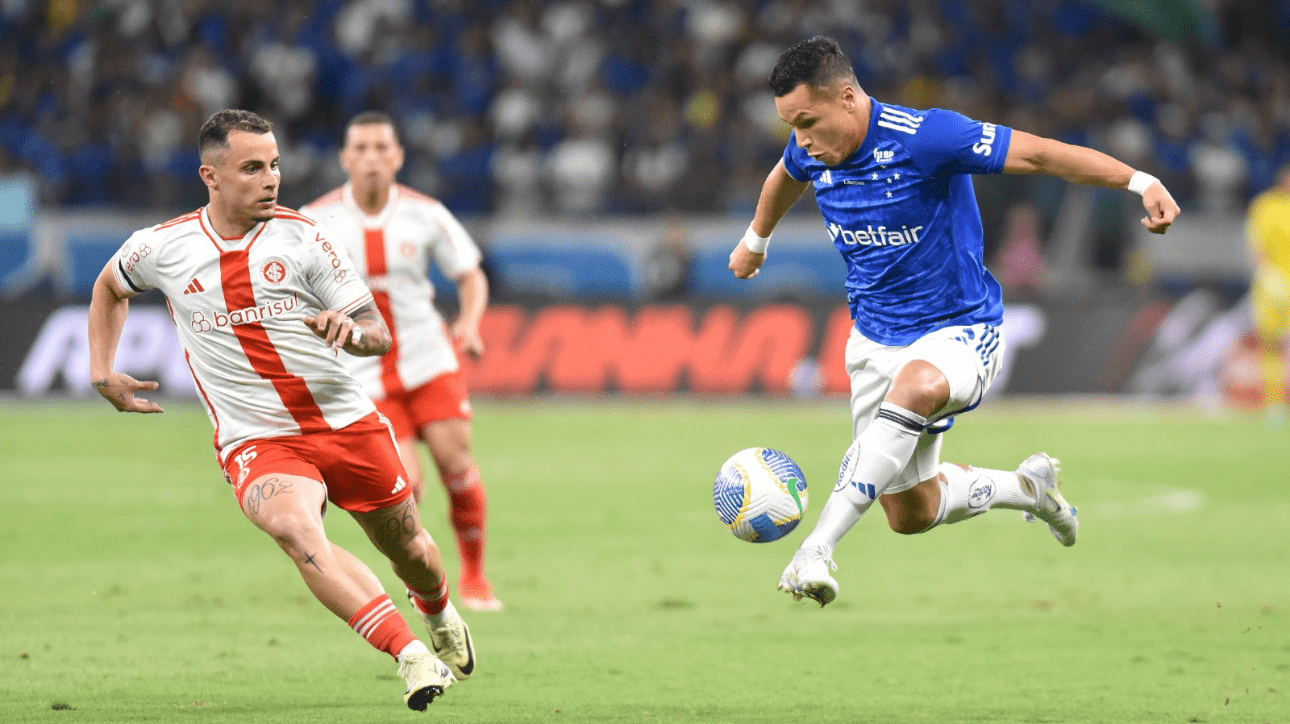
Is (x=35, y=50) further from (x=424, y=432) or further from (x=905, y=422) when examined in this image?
(x=905, y=422)

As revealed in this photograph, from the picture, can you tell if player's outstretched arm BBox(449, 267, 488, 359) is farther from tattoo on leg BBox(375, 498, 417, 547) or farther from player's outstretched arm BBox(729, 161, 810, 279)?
tattoo on leg BBox(375, 498, 417, 547)

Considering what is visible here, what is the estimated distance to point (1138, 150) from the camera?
74.6ft

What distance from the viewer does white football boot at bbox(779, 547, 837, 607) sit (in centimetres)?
544

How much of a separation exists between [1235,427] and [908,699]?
503 inches

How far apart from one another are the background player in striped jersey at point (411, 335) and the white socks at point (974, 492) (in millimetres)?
2595

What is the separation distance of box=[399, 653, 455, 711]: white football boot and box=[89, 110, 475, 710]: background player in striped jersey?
0.58 ft

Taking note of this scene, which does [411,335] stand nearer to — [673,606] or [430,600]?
[673,606]

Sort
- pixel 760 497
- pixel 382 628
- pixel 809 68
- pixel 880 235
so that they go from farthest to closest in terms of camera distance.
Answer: pixel 880 235 < pixel 760 497 < pixel 809 68 < pixel 382 628

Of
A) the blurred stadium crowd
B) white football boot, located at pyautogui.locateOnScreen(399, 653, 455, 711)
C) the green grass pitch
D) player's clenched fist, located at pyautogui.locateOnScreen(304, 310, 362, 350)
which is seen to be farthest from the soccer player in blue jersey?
the blurred stadium crowd

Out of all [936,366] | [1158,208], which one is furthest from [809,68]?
[1158,208]

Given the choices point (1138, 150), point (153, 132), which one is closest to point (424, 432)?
point (153, 132)

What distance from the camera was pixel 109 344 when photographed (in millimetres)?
5863

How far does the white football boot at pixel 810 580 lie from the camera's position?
5438mm

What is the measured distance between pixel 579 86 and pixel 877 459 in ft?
60.0
